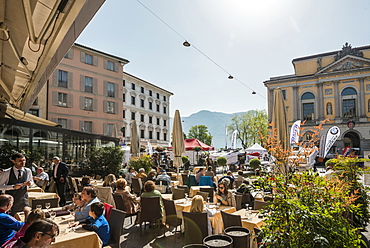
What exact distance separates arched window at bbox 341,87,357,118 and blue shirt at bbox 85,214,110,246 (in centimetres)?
4610

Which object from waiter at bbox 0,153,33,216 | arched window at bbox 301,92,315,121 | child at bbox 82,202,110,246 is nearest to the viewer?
child at bbox 82,202,110,246

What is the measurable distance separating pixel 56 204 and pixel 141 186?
384 centimetres

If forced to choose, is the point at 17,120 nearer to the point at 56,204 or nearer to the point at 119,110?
the point at 56,204

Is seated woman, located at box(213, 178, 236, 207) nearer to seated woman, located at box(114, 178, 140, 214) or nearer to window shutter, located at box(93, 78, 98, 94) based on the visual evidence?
seated woman, located at box(114, 178, 140, 214)

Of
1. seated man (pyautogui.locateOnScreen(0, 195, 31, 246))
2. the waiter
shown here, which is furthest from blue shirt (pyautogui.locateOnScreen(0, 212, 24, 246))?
the waiter

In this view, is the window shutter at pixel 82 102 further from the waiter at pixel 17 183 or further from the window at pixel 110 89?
the waiter at pixel 17 183

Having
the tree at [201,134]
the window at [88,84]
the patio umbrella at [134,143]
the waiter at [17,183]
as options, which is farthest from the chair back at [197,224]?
the tree at [201,134]

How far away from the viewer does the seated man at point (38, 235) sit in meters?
2.77

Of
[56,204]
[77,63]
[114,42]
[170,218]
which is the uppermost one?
[77,63]

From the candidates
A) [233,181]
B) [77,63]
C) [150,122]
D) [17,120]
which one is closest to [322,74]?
[150,122]

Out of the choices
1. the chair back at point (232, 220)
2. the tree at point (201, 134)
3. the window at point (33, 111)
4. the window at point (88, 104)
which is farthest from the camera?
the tree at point (201, 134)

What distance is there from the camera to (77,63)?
29.0 meters

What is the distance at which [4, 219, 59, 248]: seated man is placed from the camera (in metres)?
2.77

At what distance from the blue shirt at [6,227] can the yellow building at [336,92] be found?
42.2 m
